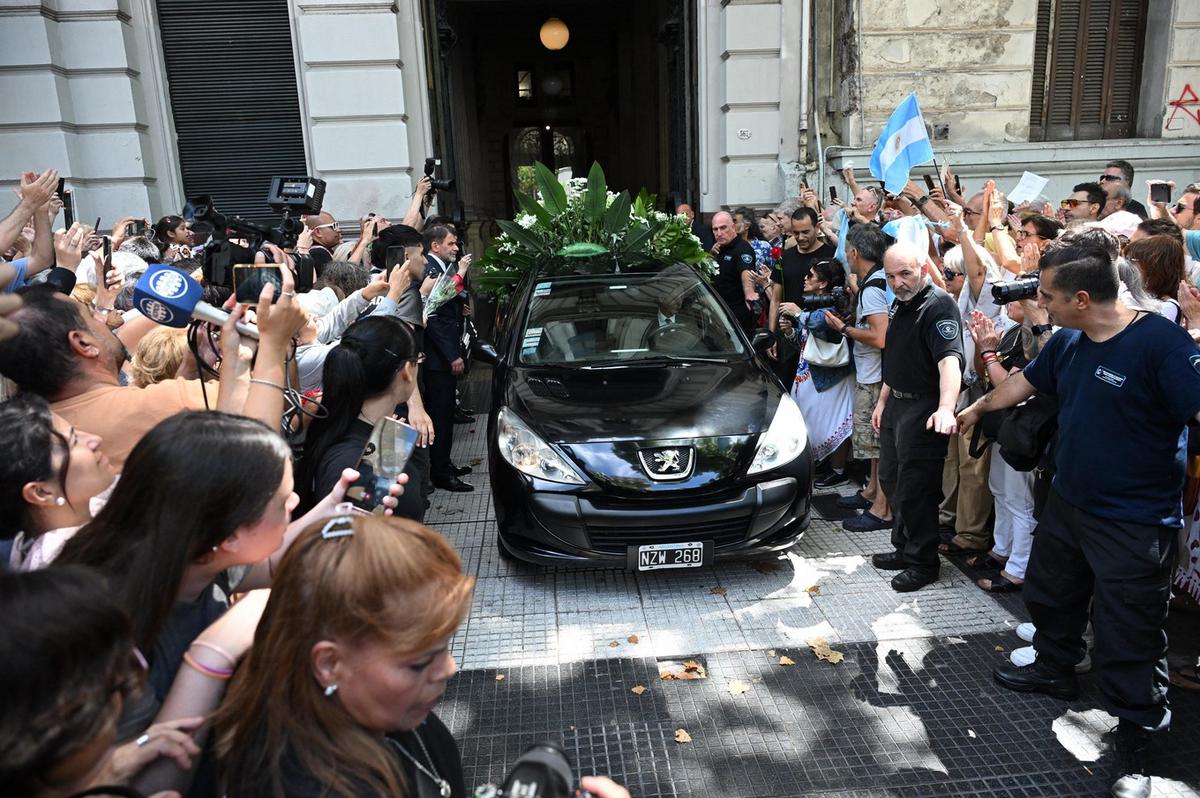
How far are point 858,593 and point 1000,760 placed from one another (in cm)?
146

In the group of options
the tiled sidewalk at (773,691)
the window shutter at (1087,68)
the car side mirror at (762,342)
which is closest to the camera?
the tiled sidewalk at (773,691)

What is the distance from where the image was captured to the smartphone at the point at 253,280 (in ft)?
9.25

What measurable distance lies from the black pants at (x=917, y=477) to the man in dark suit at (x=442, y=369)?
11.2ft

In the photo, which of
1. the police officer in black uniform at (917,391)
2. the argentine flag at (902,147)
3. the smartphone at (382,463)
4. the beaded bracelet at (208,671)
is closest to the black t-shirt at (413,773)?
the beaded bracelet at (208,671)

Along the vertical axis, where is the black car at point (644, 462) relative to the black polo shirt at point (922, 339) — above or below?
below

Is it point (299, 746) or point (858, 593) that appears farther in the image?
point (858, 593)

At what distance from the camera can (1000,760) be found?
10.4 feet

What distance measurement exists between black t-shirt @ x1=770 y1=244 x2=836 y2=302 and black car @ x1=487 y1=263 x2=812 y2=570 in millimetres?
2258

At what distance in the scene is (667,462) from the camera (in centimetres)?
438

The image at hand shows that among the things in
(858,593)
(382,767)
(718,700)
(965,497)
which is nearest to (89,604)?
(382,767)

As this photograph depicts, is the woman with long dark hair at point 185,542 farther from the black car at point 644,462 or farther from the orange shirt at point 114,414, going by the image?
the black car at point 644,462

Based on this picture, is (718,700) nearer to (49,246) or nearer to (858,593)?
(858,593)

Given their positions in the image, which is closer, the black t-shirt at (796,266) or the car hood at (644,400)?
the car hood at (644,400)

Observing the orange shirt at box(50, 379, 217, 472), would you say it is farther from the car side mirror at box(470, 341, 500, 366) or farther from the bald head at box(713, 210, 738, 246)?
the bald head at box(713, 210, 738, 246)
